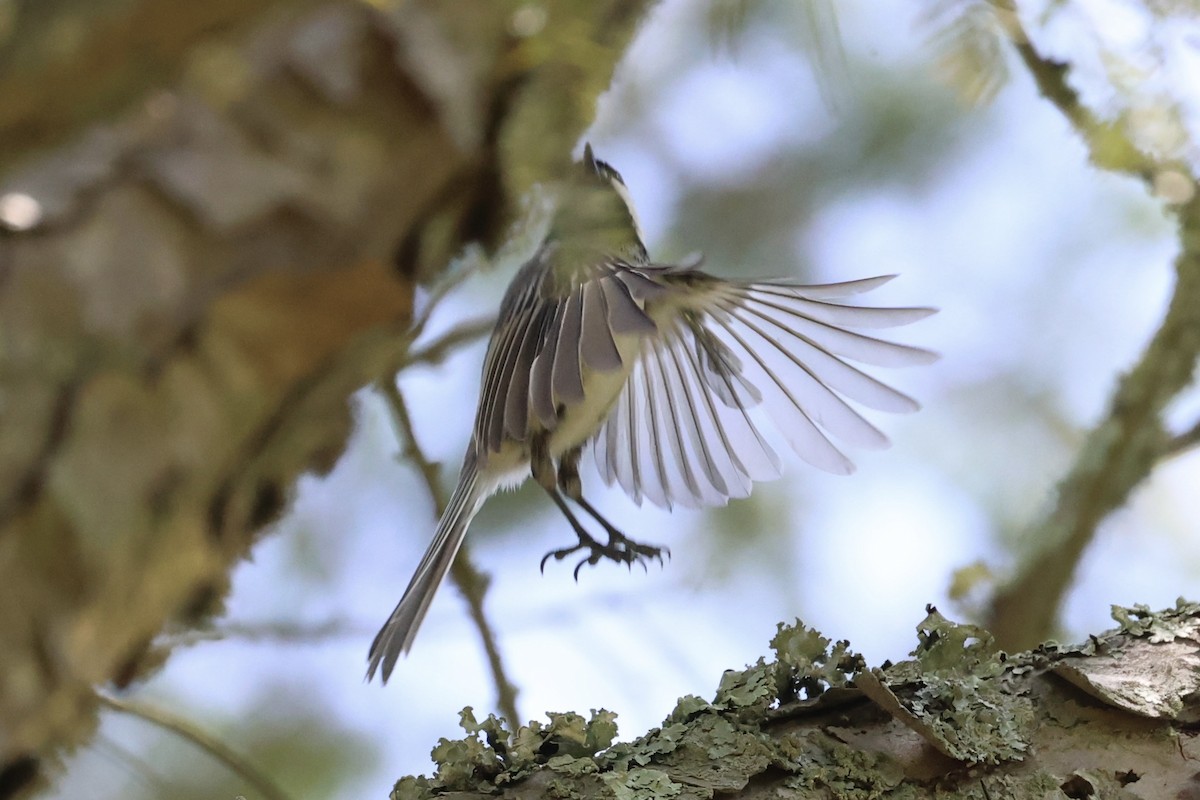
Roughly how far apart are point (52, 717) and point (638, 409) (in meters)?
0.59

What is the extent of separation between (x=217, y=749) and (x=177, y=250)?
0.51 metres

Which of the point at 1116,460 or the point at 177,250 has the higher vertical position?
the point at 1116,460

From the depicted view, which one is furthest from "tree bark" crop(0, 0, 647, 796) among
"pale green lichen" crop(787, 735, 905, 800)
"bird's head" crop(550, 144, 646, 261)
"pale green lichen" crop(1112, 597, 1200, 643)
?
"pale green lichen" crop(1112, 597, 1200, 643)

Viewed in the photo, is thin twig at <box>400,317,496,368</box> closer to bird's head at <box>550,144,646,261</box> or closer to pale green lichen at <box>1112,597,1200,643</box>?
bird's head at <box>550,144,646,261</box>

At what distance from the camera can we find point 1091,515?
981 mm

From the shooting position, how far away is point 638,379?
866 millimetres

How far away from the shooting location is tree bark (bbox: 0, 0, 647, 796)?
0.33 m

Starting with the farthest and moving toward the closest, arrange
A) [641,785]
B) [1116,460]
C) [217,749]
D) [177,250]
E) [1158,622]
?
[1116,460] → [217,749] → [1158,622] → [641,785] → [177,250]

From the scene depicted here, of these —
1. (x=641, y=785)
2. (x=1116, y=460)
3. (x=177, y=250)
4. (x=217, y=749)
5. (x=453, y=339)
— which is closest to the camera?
(x=177, y=250)

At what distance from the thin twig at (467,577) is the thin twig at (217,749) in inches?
7.4

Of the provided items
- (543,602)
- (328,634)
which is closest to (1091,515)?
(543,602)

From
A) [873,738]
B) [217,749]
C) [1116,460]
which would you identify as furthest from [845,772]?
[1116,460]

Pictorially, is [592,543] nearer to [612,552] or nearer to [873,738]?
[612,552]

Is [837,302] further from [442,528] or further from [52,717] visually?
[52,717]
